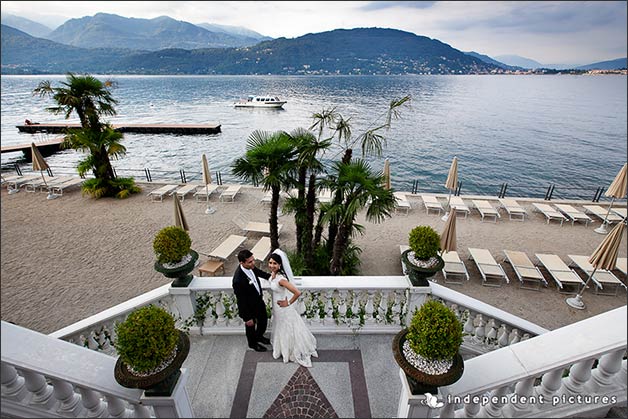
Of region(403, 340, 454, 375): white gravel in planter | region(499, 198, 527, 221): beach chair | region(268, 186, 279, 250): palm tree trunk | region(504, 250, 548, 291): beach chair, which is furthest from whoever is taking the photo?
region(499, 198, 527, 221): beach chair

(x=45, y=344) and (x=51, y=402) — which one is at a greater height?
(x=45, y=344)

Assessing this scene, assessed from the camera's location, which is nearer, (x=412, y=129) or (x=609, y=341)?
(x=609, y=341)

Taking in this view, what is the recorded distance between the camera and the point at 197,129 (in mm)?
42969

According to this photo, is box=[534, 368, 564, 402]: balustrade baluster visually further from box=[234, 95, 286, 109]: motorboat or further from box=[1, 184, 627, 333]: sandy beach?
box=[234, 95, 286, 109]: motorboat

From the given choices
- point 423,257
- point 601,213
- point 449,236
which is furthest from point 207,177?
point 601,213

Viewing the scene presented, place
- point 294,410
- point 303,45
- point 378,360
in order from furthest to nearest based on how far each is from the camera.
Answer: point 303,45 < point 378,360 < point 294,410

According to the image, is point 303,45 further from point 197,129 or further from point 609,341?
point 609,341

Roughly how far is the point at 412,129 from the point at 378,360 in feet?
144

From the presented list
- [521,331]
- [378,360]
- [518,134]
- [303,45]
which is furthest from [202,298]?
[303,45]

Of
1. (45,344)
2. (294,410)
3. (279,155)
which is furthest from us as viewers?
(279,155)

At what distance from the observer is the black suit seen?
435 cm

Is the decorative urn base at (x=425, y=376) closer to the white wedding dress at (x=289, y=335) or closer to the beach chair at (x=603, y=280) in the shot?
the white wedding dress at (x=289, y=335)

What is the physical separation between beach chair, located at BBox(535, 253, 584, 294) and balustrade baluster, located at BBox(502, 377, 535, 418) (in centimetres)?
803

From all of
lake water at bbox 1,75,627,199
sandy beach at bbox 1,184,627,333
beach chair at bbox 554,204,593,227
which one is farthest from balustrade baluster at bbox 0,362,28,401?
beach chair at bbox 554,204,593,227
